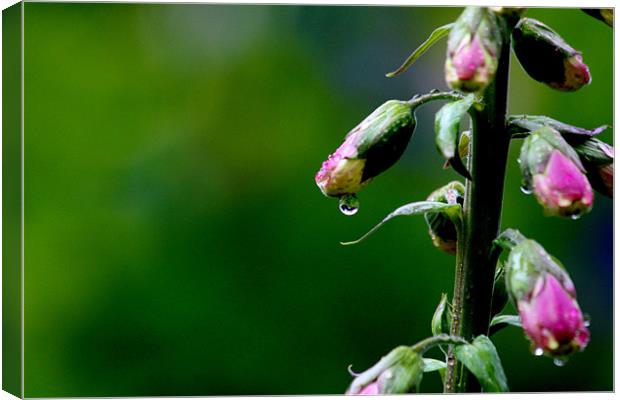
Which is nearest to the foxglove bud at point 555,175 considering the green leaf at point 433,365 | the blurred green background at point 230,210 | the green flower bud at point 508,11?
the green flower bud at point 508,11

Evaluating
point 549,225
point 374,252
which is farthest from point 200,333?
point 549,225

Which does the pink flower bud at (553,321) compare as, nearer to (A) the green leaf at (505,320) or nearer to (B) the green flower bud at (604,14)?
(A) the green leaf at (505,320)

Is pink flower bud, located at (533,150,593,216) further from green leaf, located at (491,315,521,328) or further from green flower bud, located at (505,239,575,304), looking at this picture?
green leaf, located at (491,315,521,328)

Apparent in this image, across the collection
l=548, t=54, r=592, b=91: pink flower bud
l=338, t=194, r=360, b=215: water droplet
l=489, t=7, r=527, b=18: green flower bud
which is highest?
l=489, t=7, r=527, b=18: green flower bud

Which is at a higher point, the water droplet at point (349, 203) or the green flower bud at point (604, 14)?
the green flower bud at point (604, 14)

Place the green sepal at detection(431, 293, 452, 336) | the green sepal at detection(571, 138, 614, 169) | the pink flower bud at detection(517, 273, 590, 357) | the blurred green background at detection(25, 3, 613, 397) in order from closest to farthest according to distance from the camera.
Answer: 1. the pink flower bud at detection(517, 273, 590, 357)
2. the green sepal at detection(571, 138, 614, 169)
3. the green sepal at detection(431, 293, 452, 336)
4. the blurred green background at detection(25, 3, 613, 397)

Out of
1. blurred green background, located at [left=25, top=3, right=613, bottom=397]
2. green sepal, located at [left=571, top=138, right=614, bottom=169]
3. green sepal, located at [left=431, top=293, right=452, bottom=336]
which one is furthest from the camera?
blurred green background, located at [left=25, top=3, right=613, bottom=397]

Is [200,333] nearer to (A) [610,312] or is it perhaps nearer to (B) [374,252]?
(B) [374,252]

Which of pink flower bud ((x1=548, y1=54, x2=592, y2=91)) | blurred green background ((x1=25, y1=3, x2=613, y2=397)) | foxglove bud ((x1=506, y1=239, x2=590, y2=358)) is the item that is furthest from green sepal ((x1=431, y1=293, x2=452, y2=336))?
blurred green background ((x1=25, y1=3, x2=613, y2=397))
